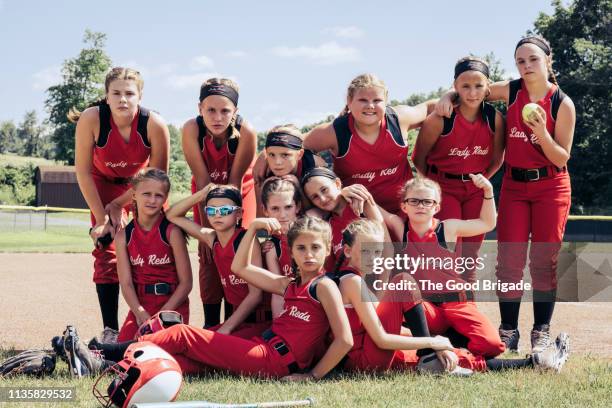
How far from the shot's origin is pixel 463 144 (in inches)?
222

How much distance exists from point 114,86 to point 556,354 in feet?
12.8

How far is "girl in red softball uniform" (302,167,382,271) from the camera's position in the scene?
5.05m

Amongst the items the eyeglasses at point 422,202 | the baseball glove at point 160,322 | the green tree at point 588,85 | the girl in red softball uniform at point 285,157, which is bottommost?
the baseball glove at point 160,322

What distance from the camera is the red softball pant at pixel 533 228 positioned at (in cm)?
561

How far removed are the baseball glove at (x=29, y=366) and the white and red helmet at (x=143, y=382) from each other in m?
0.90

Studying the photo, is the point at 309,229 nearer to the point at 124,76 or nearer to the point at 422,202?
the point at 422,202

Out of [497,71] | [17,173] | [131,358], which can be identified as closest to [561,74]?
[497,71]

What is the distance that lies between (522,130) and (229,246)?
2517mm

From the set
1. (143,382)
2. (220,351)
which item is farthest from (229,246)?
(143,382)

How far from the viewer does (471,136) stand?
5.65 meters

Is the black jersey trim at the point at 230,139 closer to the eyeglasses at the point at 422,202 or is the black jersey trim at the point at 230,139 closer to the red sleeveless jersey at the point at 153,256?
the red sleeveless jersey at the point at 153,256

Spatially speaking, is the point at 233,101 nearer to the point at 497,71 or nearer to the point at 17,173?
the point at 497,71

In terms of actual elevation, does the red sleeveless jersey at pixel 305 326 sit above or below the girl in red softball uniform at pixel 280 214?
below

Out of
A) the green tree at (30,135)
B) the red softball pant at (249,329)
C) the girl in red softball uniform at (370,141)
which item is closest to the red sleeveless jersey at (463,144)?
the girl in red softball uniform at (370,141)
